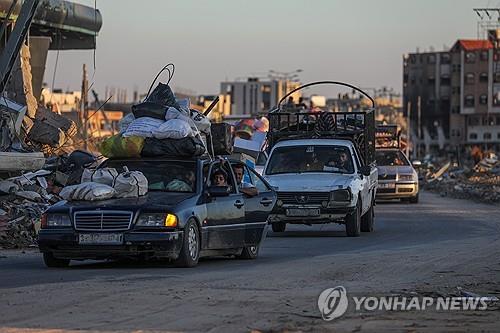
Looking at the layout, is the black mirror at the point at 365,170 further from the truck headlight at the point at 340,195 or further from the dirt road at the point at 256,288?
the dirt road at the point at 256,288

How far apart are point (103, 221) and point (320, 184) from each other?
8921mm

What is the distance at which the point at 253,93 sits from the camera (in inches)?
5576

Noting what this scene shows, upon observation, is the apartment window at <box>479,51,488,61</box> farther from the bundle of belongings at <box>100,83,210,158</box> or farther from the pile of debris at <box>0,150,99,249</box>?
the bundle of belongings at <box>100,83,210,158</box>

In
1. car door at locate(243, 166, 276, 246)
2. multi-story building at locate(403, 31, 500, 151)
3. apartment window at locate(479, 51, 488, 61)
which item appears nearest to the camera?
car door at locate(243, 166, 276, 246)

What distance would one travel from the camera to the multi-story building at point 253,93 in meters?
138

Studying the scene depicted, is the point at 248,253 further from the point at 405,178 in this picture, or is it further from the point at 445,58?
the point at 445,58

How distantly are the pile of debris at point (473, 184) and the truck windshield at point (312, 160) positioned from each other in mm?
20586

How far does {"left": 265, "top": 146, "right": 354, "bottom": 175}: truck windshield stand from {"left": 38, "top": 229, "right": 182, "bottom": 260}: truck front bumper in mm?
9551

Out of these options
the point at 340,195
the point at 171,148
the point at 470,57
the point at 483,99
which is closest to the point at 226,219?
the point at 171,148

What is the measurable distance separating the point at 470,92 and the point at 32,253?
443 ft

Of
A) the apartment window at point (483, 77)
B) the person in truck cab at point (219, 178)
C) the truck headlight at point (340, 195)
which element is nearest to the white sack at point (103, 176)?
the person in truck cab at point (219, 178)

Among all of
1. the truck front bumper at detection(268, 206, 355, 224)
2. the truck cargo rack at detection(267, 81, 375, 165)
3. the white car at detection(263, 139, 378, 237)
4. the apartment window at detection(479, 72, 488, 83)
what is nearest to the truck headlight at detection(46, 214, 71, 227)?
the white car at detection(263, 139, 378, 237)

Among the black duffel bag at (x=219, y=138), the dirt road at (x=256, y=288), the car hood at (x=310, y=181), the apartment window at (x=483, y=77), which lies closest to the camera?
the dirt road at (x=256, y=288)

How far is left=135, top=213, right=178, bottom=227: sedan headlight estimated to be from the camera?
13.9 m
